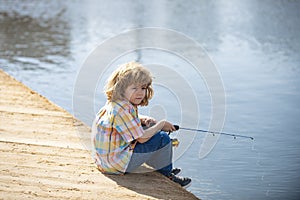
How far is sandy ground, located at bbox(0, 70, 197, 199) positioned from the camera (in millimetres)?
3291

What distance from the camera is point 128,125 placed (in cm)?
341

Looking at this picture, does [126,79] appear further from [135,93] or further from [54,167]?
[54,167]

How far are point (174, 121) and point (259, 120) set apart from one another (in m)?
0.71

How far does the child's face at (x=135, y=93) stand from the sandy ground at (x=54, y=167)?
46cm

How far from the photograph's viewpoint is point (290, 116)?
16.8 feet

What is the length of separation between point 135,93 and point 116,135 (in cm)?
27

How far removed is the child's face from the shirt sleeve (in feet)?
0.27

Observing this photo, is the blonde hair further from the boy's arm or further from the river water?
the river water

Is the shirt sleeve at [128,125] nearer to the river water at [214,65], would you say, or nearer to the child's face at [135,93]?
the child's face at [135,93]

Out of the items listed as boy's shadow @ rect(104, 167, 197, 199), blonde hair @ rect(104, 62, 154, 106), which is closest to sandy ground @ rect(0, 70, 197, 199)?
boy's shadow @ rect(104, 167, 197, 199)

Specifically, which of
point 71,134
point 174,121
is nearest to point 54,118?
point 71,134

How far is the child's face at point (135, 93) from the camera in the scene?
135 inches

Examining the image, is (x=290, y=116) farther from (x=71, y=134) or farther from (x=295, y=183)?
(x=71, y=134)

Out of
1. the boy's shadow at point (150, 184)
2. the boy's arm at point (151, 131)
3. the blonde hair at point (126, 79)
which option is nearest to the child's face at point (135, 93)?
the blonde hair at point (126, 79)
